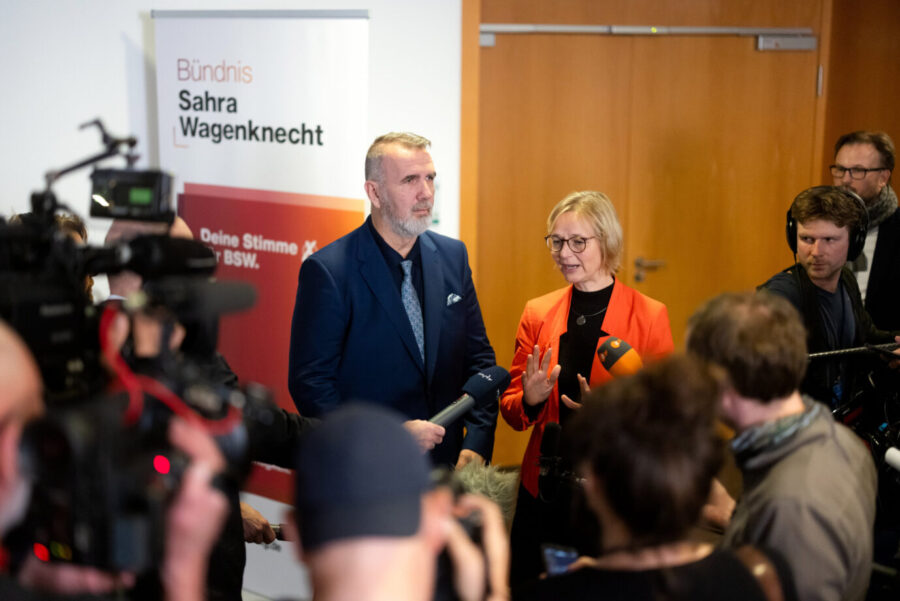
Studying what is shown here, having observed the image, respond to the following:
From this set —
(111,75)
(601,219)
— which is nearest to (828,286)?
(601,219)

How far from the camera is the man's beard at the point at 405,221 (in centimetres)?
273

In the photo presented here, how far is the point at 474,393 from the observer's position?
7.27 ft

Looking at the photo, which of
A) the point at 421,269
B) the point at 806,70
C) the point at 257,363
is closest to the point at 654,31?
the point at 806,70

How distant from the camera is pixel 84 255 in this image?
4.11ft

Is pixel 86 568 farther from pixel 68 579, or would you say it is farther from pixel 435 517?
pixel 435 517

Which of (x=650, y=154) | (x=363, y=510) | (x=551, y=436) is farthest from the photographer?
(x=650, y=154)

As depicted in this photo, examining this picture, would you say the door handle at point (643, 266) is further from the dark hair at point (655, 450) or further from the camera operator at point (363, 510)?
the camera operator at point (363, 510)

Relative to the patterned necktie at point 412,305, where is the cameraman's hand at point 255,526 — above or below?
below

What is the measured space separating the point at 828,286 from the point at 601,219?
776 millimetres

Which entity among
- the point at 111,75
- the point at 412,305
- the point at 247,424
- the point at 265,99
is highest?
the point at 111,75

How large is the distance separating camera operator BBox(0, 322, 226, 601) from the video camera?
0.02 metres

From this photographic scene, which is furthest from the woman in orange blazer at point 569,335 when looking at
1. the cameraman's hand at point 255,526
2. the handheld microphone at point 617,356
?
the cameraman's hand at point 255,526

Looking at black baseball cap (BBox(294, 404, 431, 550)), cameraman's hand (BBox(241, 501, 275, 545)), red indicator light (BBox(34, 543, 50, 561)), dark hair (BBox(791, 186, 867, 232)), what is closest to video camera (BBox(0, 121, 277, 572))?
red indicator light (BBox(34, 543, 50, 561))

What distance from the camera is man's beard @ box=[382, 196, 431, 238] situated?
8.97ft
